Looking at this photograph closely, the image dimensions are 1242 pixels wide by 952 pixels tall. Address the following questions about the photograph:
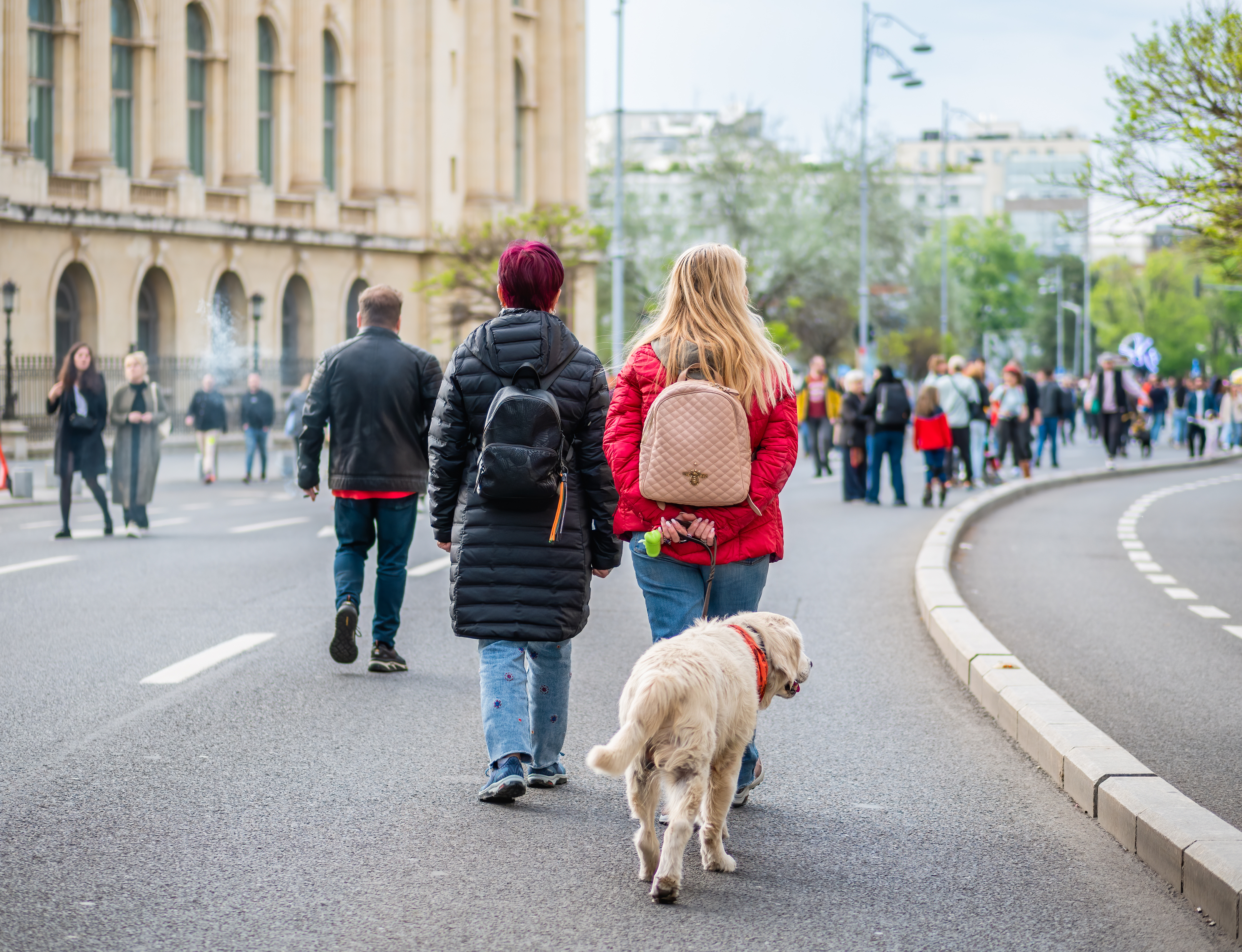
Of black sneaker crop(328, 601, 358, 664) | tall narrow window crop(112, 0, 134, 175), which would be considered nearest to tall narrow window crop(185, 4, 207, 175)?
tall narrow window crop(112, 0, 134, 175)

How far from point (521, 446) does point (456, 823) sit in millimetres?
1317

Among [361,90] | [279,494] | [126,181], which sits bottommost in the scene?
[279,494]

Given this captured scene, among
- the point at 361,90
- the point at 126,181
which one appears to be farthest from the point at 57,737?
the point at 361,90

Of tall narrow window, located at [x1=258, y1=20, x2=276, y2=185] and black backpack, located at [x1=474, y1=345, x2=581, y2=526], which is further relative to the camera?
tall narrow window, located at [x1=258, y1=20, x2=276, y2=185]

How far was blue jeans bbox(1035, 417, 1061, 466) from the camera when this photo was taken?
108ft

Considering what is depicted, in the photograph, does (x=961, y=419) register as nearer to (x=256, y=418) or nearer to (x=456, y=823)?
(x=256, y=418)

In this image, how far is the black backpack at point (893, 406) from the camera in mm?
21406

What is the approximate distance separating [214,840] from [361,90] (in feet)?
165

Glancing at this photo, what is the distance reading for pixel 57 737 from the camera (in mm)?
6984

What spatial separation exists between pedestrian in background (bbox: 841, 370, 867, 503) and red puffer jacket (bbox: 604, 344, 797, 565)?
16617mm

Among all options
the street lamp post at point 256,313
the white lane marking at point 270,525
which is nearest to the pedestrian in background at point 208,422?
the white lane marking at point 270,525

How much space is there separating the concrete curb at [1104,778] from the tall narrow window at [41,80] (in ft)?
124

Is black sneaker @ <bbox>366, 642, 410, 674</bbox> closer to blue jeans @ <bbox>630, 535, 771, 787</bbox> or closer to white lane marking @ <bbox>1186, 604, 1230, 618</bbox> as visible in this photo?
blue jeans @ <bbox>630, 535, 771, 787</bbox>

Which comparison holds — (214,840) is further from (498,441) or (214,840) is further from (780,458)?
(780,458)
